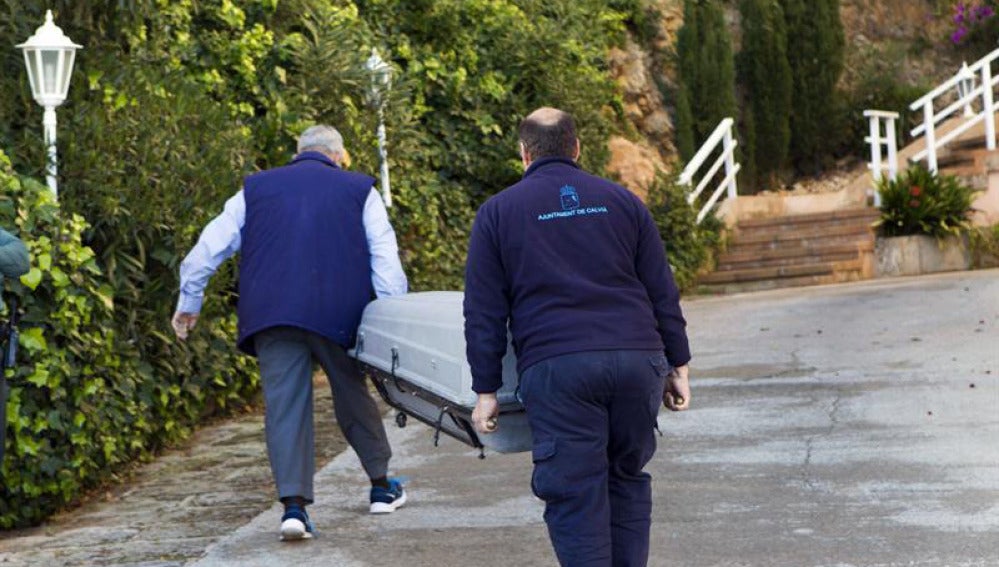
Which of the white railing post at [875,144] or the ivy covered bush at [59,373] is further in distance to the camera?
the white railing post at [875,144]

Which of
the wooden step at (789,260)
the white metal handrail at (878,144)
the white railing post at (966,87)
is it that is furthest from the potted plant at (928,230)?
the white railing post at (966,87)

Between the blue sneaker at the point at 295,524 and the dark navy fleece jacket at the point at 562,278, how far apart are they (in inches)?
70.5

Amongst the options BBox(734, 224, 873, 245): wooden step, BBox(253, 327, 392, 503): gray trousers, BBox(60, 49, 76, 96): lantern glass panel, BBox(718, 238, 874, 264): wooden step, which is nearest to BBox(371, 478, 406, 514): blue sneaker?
BBox(253, 327, 392, 503): gray trousers

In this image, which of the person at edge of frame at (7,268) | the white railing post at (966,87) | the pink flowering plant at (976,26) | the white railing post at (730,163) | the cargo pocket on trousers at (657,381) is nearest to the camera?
the cargo pocket on trousers at (657,381)

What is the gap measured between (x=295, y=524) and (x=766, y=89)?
15709 mm

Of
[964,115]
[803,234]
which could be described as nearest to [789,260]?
[803,234]

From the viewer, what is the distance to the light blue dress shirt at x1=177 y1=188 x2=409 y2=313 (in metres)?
6.58

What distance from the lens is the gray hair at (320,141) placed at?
6895 mm

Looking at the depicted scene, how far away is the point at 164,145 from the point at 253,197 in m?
2.17

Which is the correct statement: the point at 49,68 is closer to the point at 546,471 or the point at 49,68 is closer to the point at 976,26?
the point at 546,471

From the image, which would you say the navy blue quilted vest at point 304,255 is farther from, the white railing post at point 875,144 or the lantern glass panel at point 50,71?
the white railing post at point 875,144

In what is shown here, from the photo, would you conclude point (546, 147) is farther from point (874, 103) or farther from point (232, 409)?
point (874, 103)

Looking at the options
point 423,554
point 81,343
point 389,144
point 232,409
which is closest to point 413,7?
point 389,144

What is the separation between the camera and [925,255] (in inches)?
706
